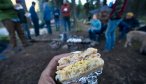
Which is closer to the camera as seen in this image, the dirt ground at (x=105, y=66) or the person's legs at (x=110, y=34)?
the dirt ground at (x=105, y=66)

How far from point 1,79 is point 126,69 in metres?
3.37

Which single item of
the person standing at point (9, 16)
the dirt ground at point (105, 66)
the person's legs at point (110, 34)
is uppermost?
the person standing at point (9, 16)

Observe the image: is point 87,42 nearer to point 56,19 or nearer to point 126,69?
point 126,69

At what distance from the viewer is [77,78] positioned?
2.62m

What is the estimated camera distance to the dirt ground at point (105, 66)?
21.5ft

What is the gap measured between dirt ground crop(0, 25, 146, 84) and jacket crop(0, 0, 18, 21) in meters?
1.31

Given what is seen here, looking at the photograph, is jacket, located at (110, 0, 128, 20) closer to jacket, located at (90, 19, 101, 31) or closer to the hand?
jacket, located at (90, 19, 101, 31)

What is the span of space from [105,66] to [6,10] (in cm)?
360


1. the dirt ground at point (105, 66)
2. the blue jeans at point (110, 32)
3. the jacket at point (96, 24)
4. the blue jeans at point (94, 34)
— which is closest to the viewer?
the dirt ground at point (105, 66)

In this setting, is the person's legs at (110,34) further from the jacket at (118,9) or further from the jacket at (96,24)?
the jacket at (96,24)

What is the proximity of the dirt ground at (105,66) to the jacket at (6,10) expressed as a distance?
4.31ft

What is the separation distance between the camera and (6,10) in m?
8.23

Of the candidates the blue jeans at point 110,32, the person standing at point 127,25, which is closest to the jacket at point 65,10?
the person standing at point 127,25

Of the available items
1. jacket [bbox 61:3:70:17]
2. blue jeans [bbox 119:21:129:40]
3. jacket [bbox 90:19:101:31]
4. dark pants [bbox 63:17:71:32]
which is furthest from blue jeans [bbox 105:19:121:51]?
jacket [bbox 61:3:70:17]
